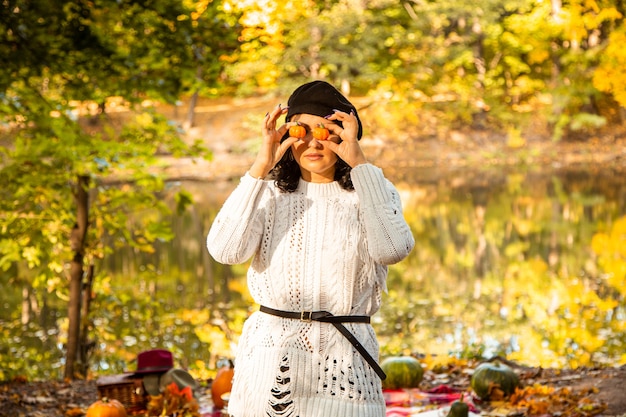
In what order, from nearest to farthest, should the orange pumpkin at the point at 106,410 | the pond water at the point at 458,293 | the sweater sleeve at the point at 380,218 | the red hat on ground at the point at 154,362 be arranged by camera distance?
the sweater sleeve at the point at 380,218 → the orange pumpkin at the point at 106,410 → the red hat on ground at the point at 154,362 → the pond water at the point at 458,293

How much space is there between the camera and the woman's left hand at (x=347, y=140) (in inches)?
85.4

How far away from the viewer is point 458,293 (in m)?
9.02

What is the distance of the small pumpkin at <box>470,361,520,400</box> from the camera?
4.74m

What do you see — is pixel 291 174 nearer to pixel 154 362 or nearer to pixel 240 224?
pixel 240 224

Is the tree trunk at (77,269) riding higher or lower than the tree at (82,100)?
lower

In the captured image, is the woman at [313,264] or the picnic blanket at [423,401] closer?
the woman at [313,264]

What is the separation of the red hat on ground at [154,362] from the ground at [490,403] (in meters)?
0.42

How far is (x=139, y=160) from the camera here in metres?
5.92

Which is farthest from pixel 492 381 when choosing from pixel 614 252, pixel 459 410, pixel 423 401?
pixel 614 252

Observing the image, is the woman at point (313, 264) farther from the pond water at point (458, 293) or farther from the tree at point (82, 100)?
the pond water at point (458, 293)

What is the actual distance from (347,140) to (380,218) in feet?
0.71

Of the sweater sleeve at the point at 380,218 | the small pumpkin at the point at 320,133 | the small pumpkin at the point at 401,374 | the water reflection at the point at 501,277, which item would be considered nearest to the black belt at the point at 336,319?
the sweater sleeve at the point at 380,218

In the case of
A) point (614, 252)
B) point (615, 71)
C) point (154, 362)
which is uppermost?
point (615, 71)

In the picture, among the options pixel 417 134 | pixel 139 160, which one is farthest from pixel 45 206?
pixel 417 134
